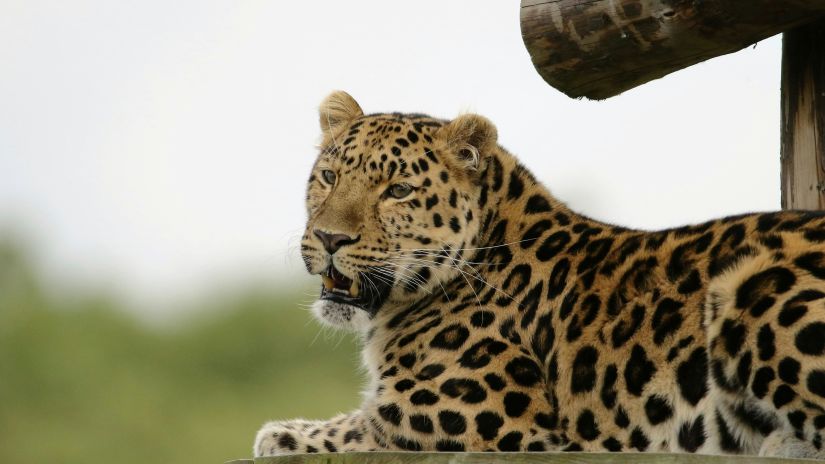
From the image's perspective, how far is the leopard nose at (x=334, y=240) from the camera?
7.37 metres

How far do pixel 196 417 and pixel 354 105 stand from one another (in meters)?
26.1

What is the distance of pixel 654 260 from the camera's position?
22.1 feet

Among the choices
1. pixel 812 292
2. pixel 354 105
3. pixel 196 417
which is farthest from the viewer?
pixel 196 417

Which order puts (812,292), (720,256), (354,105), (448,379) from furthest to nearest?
(354,105) < (448,379) < (720,256) < (812,292)

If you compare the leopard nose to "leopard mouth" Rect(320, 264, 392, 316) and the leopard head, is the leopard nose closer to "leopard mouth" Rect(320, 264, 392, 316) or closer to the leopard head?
the leopard head

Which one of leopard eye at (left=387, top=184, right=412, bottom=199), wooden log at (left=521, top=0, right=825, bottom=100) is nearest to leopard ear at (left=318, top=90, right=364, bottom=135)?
leopard eye at (left=387, top=184, right=412, bottom=199)

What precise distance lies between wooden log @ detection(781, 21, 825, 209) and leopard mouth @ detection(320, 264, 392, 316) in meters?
2.33

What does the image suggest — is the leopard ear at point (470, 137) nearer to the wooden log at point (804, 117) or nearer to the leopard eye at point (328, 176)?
the leopard eye at point (328, 176)

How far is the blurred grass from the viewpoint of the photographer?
31.7 m

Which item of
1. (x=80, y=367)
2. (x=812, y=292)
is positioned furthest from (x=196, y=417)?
(x=812, y=292)

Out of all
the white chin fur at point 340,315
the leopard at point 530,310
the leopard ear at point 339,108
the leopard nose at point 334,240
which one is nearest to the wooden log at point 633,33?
the leopard at point 530,310

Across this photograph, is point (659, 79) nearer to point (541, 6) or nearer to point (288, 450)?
point (541, 6)

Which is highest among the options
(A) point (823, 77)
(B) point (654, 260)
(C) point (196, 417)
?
(A) point (823, 77)

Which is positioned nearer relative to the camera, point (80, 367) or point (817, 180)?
point (817, 180)
